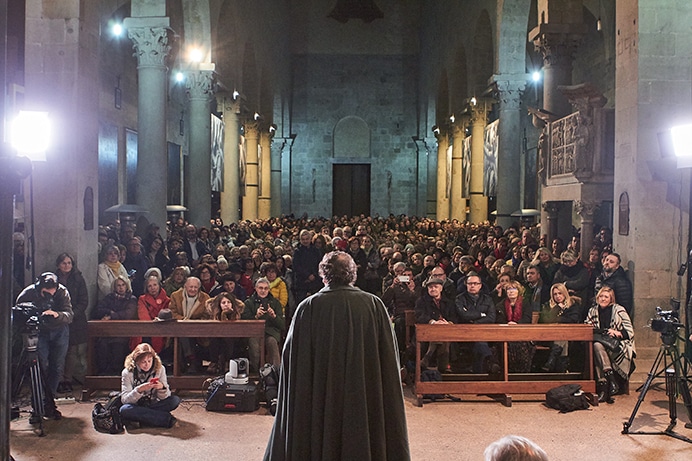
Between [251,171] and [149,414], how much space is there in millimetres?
23534

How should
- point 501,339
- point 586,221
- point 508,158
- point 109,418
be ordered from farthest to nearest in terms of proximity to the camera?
A: point 508,158 → point 586,221 → point 501,339 → point 109,418

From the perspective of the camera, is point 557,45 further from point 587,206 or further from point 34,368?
point 34,368

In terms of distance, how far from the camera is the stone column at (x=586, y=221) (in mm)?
12062

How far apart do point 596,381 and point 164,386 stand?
184 inches

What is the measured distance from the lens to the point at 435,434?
7.25 m

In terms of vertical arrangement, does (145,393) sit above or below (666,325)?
below

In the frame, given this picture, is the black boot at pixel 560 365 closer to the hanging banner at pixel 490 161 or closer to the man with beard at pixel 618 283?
the man with beard at pixel 618 283

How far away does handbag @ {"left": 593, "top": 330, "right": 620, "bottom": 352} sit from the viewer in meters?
8.54

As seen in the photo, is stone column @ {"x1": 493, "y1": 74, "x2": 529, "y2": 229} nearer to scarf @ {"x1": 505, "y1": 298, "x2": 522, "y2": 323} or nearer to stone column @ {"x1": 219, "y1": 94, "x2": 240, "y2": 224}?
stone column @ {"x1": 219, "y1": 94, "x2": 240, "y2": 224}

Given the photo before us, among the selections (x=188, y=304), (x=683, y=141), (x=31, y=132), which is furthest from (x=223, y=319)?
(x=683, y=141)

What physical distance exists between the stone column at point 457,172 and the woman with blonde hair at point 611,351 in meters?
19.8

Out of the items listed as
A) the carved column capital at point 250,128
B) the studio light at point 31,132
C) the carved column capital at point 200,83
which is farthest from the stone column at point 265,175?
the studio light at point 31,132

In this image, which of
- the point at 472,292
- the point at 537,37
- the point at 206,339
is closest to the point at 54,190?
the point at 206,339

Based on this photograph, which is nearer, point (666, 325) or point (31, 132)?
point (666, 325)
